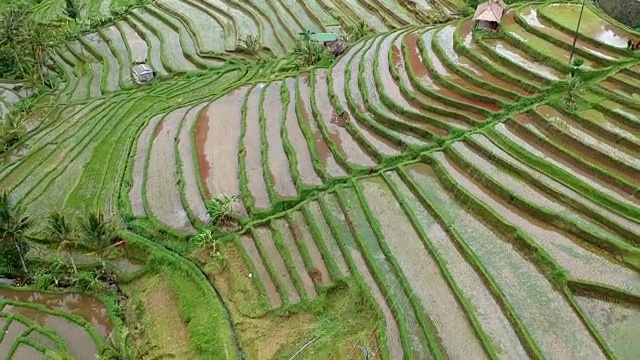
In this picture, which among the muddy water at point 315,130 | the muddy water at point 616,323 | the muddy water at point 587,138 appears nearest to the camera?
the muddy water at point 616,323

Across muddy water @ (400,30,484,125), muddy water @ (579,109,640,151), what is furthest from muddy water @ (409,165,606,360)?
muddy water @ (579,109,640,151)

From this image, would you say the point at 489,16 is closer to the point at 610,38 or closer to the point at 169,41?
the point at 610,38

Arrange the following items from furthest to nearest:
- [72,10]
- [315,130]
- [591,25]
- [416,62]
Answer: [72,10], [416,62], [591,25], [315,130]

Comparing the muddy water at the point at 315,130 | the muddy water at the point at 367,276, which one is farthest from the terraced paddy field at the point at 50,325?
the muddy water at the point at 315,130

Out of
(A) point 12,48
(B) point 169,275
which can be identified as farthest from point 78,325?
(A) point 12,48

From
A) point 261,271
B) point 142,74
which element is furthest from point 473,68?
point 142,74

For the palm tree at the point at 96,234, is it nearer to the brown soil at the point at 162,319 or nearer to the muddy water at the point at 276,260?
the brown soil at the point at 162,319

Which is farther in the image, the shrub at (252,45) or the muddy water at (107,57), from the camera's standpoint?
the shrub at (252,45)

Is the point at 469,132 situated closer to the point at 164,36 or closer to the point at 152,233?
the point at 152,233
